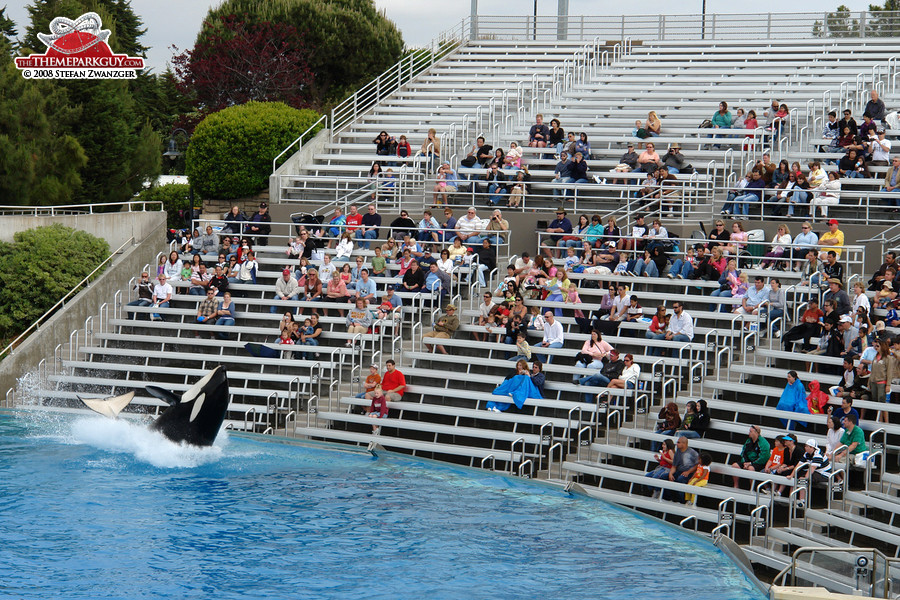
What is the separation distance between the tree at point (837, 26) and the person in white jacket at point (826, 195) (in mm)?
11470

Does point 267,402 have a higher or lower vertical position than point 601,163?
lower

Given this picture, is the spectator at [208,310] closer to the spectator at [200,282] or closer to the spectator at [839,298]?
the spectator at [200,282]

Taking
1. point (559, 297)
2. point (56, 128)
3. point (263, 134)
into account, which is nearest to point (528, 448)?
point (559, 297)

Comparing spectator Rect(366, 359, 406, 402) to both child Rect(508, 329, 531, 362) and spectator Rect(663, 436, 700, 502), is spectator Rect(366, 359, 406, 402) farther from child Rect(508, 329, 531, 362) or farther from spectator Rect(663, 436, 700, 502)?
spectator Rect(663, 436, 700, 502)

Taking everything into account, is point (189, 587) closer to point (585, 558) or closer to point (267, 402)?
point (585, 558)

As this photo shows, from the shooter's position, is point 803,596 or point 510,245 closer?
point 803,596

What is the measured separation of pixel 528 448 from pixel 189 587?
6.03 m

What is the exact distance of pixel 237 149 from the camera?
28422mm

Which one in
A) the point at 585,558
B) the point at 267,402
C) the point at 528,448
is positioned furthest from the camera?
the point at 267,402

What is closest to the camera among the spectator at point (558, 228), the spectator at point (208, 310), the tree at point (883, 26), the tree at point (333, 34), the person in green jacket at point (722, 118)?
the spectator at point (208, 310)

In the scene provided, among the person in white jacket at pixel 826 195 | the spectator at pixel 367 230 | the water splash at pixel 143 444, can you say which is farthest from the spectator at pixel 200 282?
the person in white jacket at pixel 826 195

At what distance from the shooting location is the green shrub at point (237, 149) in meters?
28.5

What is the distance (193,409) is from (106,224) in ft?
Result: 35.6

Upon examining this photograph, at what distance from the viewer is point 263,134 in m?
28.6
